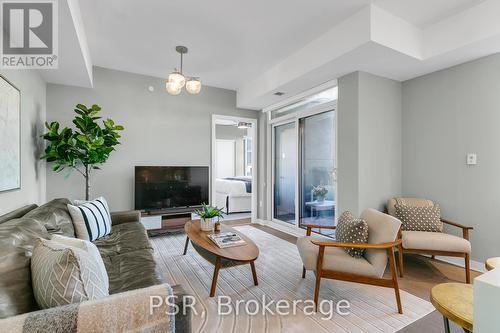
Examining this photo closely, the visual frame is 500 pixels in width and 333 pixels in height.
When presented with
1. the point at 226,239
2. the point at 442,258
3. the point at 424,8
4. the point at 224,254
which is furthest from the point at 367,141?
the point at 224,254

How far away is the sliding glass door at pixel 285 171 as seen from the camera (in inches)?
191

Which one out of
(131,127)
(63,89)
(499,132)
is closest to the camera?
(499,132)

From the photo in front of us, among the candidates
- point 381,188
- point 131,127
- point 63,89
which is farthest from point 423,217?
point 63,89

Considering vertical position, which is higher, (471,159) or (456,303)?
(471,159)

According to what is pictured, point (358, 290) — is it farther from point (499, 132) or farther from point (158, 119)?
point (158, 119)

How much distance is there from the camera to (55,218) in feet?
7.13

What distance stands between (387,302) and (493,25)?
9.31ft

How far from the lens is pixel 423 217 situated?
307 cm

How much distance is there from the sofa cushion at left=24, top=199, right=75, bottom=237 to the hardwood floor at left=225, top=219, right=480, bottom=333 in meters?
2.41

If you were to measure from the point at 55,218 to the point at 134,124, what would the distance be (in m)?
2.52

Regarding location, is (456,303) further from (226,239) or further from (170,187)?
(170,187)

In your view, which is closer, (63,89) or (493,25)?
(493,25)

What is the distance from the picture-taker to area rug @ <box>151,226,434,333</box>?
1939 millimetres

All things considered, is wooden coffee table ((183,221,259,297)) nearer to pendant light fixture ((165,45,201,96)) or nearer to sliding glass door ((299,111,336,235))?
pendant light fixture ((165,45,201,96))
